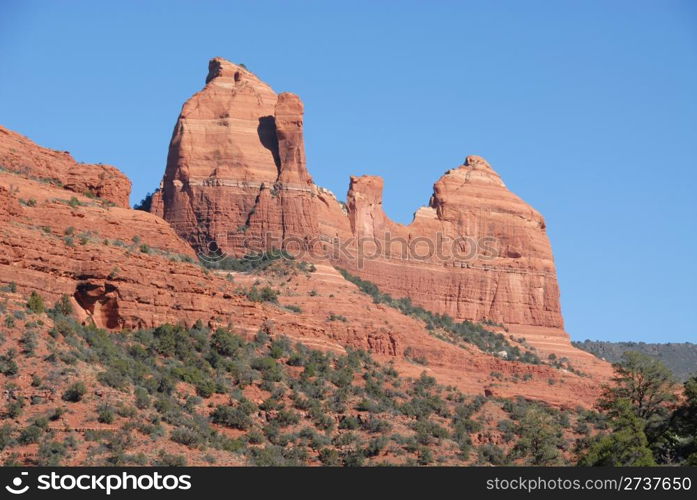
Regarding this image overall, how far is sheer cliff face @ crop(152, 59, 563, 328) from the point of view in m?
124

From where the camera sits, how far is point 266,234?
12319 cm

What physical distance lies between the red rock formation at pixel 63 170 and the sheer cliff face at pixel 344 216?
86.6ft

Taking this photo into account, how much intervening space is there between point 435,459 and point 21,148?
90.6ft

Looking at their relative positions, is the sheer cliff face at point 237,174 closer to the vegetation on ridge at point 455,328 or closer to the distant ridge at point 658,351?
the vegetation on ridge at point 455,328

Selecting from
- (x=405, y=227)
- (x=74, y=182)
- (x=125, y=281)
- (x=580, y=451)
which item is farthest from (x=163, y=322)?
(x=405, y=227)

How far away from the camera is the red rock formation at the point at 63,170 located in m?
94.3

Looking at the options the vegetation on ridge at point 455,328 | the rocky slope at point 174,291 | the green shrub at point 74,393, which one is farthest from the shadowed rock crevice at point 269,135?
the green shrub at point 74,393

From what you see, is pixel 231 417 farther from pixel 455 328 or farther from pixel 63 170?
pixel 455 328

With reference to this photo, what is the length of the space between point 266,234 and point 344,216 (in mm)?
10153

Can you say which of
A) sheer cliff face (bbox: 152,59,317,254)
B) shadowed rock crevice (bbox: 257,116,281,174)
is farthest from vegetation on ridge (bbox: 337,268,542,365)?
shadowed rock crevice (bbox: 257,116,281,174)

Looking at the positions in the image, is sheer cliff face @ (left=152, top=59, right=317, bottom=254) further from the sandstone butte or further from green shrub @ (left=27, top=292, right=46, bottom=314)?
green shrub @ (left=27, top=292, right=46, bottom=314)

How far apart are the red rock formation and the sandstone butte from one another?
8cm

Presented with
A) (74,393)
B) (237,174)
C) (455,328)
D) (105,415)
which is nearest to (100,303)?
(74,393)

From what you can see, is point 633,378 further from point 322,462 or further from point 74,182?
point 74,182
